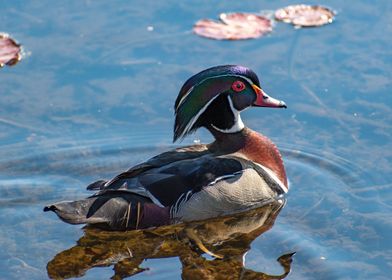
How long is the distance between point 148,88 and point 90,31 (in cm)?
137

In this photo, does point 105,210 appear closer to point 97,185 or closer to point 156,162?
point 97,185

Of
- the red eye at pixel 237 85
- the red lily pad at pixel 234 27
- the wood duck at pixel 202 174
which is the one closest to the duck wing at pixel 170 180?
the wood duck at pixel 202 174

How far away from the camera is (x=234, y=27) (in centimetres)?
1189

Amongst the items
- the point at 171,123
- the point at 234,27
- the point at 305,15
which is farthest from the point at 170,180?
the point at 305,15

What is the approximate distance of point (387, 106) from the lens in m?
10.6

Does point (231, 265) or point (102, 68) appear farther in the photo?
point (102, 68)

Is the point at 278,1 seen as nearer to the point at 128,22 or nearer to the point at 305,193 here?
the point at 128,22

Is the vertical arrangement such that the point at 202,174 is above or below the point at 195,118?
below

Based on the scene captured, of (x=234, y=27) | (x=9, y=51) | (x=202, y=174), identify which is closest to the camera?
(x=202, y=174)

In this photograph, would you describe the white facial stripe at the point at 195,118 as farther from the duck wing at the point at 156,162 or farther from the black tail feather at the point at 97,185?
the black tail feather at the point at 97,185

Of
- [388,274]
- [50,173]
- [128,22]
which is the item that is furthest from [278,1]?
[388,274]

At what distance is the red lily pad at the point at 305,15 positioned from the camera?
39.3 ft

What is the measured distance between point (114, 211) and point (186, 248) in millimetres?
669

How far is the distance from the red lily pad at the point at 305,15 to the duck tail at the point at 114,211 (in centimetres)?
365
